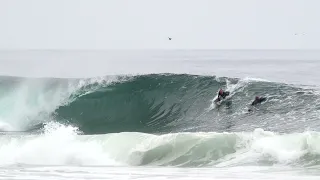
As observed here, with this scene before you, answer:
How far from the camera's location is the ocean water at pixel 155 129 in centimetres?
1560

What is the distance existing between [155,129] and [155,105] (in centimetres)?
323

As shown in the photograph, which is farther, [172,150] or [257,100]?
[257,100]

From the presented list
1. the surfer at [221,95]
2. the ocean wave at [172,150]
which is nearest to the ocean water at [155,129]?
the ocean wave at [172,150]

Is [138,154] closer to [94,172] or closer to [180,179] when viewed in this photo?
[94,172]

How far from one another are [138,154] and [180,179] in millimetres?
4628

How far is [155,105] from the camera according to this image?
27391 millimetres

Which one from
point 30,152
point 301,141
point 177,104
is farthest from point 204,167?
point 177,104

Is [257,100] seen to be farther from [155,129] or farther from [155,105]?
[155,105]

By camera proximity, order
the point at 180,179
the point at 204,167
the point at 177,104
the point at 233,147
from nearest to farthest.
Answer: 1. the point at 180,179
2. the point at 204,167
3. the point at 233,147
4. the point at 177,104

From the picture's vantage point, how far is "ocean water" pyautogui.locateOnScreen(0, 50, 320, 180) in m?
15.6

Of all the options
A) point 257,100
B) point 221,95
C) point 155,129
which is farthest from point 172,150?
point 221,95

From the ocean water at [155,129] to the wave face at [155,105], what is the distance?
46mm

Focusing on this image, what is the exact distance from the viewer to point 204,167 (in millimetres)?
16078

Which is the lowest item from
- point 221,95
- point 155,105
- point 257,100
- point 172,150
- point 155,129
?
point 172,150
